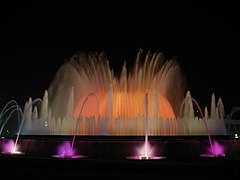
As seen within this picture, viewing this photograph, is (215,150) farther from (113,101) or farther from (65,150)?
(113,101)

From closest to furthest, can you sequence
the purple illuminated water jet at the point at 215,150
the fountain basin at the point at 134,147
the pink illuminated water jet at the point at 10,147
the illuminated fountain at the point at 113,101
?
the fountain basin at the point at 134,147, the purple illuminated water jet at the point at 215,150, the pink illuminated water jet at the point at 10,147, the illuminated fountain at the point at 113,101

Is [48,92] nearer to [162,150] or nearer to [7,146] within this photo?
[7,146]

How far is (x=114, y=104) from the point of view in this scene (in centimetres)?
2834

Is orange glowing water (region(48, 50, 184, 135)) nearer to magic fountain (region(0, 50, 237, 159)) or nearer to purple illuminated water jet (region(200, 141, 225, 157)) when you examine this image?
magic fountain (region(0, 50, 237, 159))

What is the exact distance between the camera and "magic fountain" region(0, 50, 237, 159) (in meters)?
24.8

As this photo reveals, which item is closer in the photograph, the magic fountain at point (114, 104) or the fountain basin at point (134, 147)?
the fountain basin at point (134, 147)

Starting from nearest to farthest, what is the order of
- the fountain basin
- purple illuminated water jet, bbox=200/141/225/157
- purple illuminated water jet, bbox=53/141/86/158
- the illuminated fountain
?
1. the fountain basin
2. purple illuminated water jet, bbox=200/141/225/157
3. purple illuminated water jet, bbox=53/141/86/158
4. the illuminated fountain

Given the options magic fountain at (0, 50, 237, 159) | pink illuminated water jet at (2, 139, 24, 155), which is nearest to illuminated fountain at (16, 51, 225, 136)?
magic fountain at (0, 50, 237, 159)

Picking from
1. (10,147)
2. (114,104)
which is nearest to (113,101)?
(114,104)

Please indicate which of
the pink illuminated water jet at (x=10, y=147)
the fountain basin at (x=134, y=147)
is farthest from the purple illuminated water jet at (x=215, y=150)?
the pink illuminated water jet at (x=10, y=147)

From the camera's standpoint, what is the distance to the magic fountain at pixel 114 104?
24828 mm

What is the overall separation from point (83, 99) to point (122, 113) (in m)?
4.22

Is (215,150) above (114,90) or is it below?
below

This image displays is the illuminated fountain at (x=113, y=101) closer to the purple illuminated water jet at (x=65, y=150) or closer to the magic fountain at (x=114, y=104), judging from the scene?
the magic fountain at (x=114, y=104)
